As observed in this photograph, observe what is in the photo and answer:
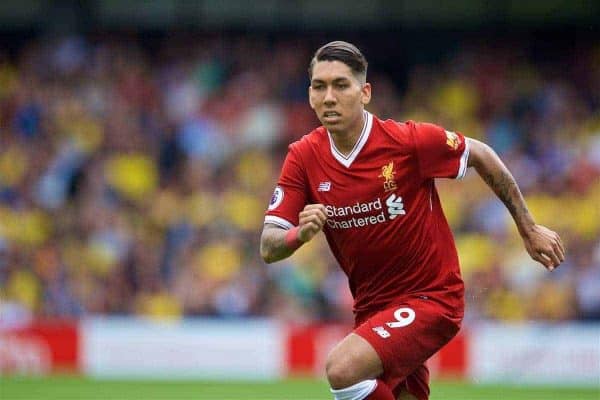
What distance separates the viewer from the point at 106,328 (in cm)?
1659

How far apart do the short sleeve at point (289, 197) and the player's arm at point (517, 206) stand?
0.96m

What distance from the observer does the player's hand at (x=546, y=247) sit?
6.90 meters

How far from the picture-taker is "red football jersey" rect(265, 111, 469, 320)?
22.2ft

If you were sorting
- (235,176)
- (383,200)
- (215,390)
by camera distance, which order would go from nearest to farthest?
1. (383,200)
2. (215,390)
3. (235,176)

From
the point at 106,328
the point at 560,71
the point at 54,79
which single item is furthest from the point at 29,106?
the point at 560,71

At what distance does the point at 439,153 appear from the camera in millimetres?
6801

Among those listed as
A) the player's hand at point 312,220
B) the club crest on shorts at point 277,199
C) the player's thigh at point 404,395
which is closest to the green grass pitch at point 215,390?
the player's thigh at point 404,395

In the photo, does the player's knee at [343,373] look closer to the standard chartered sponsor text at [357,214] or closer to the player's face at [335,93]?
the standard chartered sponsor text at [357,214]

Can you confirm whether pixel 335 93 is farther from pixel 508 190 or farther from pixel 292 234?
pixel 508 190

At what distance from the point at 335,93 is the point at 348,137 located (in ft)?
0.99

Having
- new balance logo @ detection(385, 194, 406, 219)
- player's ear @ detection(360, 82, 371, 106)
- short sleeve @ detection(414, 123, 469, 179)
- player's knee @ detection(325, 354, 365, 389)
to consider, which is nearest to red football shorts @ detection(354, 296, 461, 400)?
player's knee @ detection(325, 354, 365, 389)

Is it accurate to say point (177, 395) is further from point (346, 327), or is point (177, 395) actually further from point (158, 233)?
point (158, 233)

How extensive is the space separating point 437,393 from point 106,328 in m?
5.02

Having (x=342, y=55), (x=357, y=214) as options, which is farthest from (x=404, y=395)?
(x=342, y=55)
